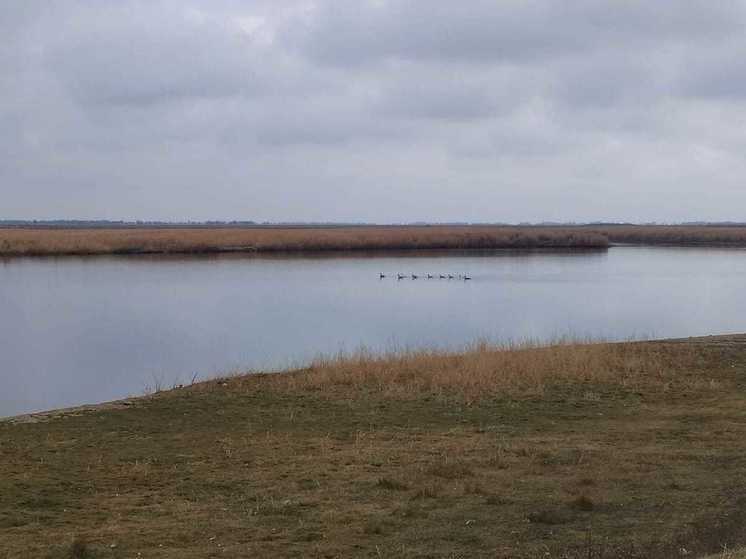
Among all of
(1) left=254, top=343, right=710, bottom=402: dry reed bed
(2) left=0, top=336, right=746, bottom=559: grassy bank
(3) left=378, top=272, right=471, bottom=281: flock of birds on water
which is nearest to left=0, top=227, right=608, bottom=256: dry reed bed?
(3) left=378, top=272, right=471, bottom=281: flock of birds on water

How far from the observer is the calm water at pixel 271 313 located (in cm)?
1462

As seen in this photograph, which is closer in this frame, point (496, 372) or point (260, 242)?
point (496, 372)

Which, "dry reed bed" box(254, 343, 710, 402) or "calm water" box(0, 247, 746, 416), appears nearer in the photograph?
"dry reed bed" box(254, 343, 710, 402)

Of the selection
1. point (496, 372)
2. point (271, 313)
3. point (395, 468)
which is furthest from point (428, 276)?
point (395, 468)

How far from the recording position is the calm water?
14.6m

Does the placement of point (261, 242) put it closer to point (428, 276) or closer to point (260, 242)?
point (260, 242)

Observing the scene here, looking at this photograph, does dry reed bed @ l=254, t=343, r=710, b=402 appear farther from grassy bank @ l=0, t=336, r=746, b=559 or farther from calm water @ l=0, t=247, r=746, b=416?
calm water @ l=0, t=247, r=746, b=416

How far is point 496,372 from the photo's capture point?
10.6m

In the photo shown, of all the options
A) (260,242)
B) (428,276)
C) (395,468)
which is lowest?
(395,468)

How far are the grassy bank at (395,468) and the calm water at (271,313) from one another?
13.6 feet

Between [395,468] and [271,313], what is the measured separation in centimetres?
1601

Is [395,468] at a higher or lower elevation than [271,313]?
higher

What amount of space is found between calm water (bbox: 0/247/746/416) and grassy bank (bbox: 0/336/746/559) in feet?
13.6

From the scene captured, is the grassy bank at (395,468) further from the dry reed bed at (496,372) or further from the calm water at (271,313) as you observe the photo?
the calm water at (271,313)
